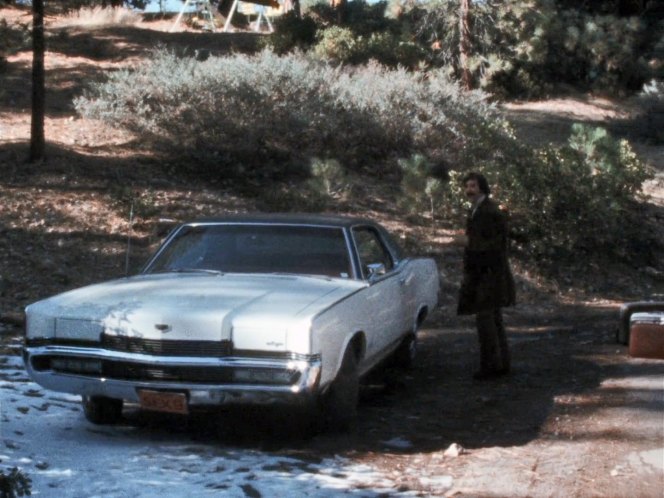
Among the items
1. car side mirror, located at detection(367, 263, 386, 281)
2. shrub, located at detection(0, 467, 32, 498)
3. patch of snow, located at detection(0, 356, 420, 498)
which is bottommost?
patch of snow, located at detection(0, 356, 420, 498)

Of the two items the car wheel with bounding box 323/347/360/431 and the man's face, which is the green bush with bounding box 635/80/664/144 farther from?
the car wheel with bounding box 323/347/360/431

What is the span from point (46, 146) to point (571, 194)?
7934 mm

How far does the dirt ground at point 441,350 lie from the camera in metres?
6.59

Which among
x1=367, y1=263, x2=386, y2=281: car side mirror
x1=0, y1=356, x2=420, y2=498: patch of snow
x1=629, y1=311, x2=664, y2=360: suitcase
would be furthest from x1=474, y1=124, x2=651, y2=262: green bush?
x1=0, y1=356, x2=420, y2=498: patch of snow

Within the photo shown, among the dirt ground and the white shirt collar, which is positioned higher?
the white shirt collar

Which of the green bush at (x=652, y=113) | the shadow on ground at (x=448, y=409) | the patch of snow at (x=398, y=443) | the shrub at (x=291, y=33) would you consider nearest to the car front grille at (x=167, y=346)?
the shadow on ground at (x=448, y=409)

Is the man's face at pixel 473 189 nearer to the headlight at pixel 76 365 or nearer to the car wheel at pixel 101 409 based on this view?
the car wheel at pixel 101 409

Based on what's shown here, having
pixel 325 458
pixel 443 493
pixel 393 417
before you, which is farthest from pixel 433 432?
pixel 443 493

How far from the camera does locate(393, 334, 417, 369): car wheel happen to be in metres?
9.66

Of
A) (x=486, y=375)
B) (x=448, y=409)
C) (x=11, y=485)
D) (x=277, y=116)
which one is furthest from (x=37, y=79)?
(x=11, y=485)

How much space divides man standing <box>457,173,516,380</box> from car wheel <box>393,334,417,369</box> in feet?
2.00

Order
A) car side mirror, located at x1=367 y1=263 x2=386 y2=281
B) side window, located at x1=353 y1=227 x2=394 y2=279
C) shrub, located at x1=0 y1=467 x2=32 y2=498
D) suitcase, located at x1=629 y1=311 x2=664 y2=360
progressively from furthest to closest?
suitcase, located at x1=629 y1=311 x2=664 y2=360
side window, located at x1=353 y1=227 x2=394 y2=279
car side mirror, located at x1=367 y1=263 x2=386 y2=281
shrub, located at x1=0 y1=467 x2=32 y2=498

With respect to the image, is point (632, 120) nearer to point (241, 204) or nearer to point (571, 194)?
point (571, 194)

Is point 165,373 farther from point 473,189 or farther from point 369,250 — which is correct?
point 473,189
